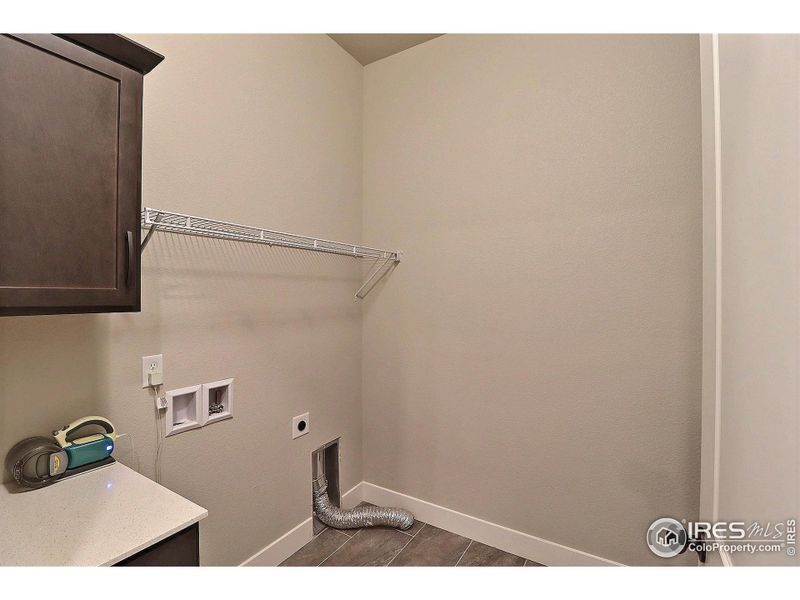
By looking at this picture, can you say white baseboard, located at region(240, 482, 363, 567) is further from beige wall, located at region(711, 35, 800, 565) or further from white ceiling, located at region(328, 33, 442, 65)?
white ceiling, located at region(328, 33, 442, 65)

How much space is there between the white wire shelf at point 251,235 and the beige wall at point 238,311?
86 mm

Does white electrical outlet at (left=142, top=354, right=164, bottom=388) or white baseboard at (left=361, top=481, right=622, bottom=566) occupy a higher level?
white electrical outlet at (left=142, top=354, right=164, bottom=388)

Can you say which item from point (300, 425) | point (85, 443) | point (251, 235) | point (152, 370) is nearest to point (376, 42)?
point (251, 235)

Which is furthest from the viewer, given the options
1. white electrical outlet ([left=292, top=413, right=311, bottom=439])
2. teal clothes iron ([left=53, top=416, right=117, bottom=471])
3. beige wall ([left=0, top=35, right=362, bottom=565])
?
white electrical outlet ([left=292, top=413, right=311, bottom=439])

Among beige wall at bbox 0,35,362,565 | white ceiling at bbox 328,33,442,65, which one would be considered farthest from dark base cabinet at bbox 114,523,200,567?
white ceiling at bbox 328,33,442,65

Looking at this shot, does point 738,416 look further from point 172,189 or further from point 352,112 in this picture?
point 352,112

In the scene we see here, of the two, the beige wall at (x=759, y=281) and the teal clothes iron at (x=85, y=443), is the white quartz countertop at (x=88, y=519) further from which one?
the beige wall at (x=759, y=281)

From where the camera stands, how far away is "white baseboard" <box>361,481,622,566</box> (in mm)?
1782

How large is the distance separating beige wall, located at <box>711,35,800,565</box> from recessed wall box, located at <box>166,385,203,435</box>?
1.65m

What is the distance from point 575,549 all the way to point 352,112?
8.44 feet

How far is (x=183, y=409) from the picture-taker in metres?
1.53

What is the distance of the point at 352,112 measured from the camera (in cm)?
234

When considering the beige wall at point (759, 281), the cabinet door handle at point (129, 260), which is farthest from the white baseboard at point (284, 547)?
the beige wall at point (759, 281)
